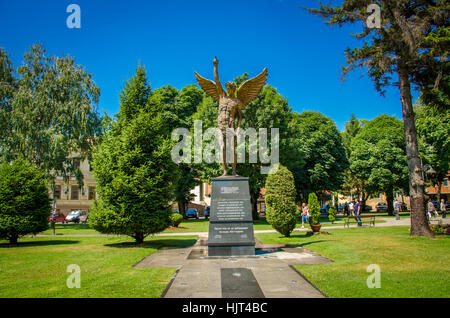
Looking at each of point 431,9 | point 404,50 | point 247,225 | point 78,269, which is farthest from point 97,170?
point 431,9

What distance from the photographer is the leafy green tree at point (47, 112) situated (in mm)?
25281

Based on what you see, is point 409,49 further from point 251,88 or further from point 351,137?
point 351,137

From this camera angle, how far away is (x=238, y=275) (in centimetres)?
722

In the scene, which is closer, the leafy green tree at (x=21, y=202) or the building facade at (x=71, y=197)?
the leafy green tree at (x=21, y=202)

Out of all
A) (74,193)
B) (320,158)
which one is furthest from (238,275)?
(74,193)

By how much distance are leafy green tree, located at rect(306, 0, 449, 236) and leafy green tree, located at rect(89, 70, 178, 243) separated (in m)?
9.68

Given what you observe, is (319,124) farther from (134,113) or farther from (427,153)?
(134,113)

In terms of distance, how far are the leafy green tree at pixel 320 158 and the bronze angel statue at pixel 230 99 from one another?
70.1ft

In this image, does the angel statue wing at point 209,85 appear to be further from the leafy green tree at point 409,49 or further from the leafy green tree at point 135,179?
the leafy green tree at point 409,49

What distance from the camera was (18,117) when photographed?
25.0 meters

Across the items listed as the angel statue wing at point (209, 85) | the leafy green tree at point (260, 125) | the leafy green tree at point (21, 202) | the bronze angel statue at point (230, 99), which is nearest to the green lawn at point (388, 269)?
the bronze angel statue at point (230, 99)

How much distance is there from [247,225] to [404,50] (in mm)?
10926

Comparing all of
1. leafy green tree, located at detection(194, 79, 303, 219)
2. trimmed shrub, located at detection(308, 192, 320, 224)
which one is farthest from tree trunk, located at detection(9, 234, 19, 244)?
leafy green tree, located at detection(194, 79, 303, 219)
